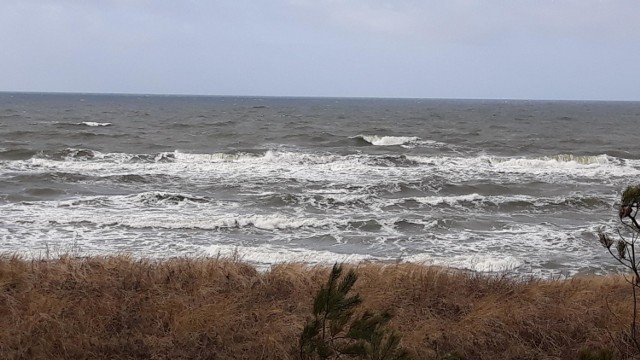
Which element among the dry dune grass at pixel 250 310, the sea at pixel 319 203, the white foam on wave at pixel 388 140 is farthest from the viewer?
the white foam on wave at pixel 388 140

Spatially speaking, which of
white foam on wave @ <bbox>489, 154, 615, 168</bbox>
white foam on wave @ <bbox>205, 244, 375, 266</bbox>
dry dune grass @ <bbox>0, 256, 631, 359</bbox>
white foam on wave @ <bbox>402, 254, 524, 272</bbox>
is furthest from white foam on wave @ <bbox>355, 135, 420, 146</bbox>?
dry dune grass @ <bbox>0, 256, 631, 359</bbox>

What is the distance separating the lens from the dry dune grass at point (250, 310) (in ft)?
15.6

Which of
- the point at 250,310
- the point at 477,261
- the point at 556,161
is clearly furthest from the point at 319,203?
the point at 556,161

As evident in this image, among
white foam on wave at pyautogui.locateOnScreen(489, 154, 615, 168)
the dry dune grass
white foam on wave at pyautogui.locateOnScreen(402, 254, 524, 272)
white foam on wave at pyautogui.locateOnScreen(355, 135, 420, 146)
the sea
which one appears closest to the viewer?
→ the dry dune grass

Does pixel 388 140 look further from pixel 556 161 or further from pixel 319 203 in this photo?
pixel 319 203

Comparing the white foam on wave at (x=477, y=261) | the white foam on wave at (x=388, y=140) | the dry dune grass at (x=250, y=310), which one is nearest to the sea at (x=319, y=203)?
the white foam on wave at (x=477, y=261)

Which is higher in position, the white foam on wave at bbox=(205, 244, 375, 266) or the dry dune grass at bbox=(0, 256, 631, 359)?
the dry dune grass at bbox=(0, 256, 631, 359)

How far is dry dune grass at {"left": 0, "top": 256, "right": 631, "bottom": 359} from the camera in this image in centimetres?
476

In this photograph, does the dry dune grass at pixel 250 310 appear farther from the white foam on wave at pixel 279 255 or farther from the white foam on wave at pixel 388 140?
the white foam on wave at pixel 388 140

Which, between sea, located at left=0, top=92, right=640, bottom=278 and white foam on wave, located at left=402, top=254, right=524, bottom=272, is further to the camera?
sea, located at left=0, top=92, right=640, bottom=278

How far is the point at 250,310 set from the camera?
5.59m

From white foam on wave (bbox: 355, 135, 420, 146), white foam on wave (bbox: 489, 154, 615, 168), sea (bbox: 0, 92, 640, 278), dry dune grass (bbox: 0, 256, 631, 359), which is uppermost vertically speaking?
dry dune grass (bbox: 0, 256, 631, 359)

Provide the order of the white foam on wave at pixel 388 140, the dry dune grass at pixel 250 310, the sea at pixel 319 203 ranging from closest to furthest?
the dry dune grass at pixel 250 310 < the sea at pixel 319 203 < the white foam on wave at pixel 388 140

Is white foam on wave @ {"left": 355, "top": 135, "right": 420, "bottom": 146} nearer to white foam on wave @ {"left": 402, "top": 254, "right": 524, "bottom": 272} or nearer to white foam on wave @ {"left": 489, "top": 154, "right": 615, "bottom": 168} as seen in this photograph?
white foam on wave @ {"left": 489, "top": 154, "right": 615, "bottom": 168}
